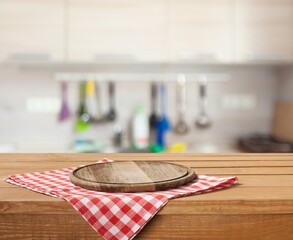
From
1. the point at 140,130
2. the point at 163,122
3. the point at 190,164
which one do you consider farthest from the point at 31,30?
the point at 190,164

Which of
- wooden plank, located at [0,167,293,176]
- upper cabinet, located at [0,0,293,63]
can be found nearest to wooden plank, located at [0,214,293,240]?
wooden plank, located at [0,167,293,176]

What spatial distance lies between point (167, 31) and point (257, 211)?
2.37 m

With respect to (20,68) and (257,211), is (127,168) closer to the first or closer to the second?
(257,211)

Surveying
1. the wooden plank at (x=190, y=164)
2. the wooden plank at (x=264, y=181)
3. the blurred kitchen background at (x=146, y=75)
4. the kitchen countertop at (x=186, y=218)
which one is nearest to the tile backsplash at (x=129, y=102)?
the blurred kitchen background at (x=146, y=75)

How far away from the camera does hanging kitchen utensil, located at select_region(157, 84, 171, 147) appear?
3.32 metres

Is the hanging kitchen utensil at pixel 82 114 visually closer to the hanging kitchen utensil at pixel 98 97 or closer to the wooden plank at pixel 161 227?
the hanging kitchen utensil at pixel 98 97

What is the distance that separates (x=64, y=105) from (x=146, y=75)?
581 millimetres

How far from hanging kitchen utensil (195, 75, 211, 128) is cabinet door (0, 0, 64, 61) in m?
0.99

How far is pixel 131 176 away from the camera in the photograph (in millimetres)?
911

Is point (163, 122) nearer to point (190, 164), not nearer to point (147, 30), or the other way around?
point (147, 30)

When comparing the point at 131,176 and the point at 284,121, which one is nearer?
the point at 131,176

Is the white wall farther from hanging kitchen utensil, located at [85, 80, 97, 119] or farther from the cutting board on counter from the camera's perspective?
hanging kitchen utensil, located at [85, 80, 97, 119]

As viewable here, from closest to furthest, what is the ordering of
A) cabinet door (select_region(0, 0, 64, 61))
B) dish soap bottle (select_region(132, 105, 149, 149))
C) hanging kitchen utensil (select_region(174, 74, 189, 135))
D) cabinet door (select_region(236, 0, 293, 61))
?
cabinet door (select_region(0, 0, 64, 61)) → cabinet door (select_region(236, 0, 293, 61)) → dish soap bottle (select_region(132, 105, 149, 149)) → hanging kitchen utensil (select_region(174, 74, 189, 135))

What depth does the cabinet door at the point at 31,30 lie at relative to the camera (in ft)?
9.80
